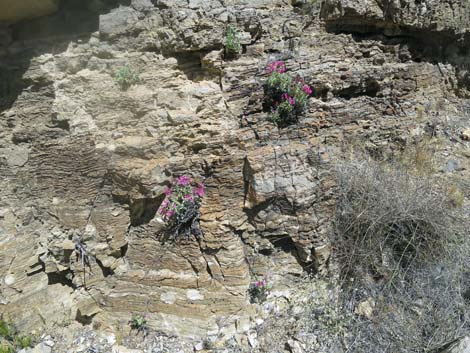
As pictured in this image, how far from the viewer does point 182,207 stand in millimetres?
3121

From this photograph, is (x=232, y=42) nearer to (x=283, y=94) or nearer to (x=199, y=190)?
(x=283, y=94)

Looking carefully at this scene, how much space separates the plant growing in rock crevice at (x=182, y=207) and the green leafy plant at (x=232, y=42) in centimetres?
141

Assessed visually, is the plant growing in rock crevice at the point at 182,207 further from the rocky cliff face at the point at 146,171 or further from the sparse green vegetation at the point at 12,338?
the sparse green vegetation at the point at 12,338

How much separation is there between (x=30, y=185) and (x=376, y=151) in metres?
3.78

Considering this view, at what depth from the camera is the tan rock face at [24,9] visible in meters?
2.84

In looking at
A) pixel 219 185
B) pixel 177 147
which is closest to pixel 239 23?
pixel 177 147

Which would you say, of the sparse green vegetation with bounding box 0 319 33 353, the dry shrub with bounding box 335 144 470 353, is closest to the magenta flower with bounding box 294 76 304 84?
the dry shrub with bounding box 335 144 470 353

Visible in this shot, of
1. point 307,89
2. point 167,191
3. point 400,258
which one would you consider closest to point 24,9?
point 167,191

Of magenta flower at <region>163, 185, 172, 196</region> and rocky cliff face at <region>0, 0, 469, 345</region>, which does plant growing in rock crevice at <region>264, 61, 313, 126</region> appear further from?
magenta flower at <region>163, 185, 172, 196</region>

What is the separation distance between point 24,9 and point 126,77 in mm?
1022

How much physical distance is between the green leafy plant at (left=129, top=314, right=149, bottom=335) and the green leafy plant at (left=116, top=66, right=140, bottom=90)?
2.19 metres

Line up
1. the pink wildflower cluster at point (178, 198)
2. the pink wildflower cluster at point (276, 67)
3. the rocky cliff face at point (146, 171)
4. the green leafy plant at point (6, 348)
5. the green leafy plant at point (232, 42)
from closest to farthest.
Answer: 1. the green leafy plant at point (6, 348)
2. the rocky cliff face at point (146, 171)
3. the pink wildflower cluster at point (178, 198)
4. the green leafy plant at point (232, 42)
5. the pink wildflower cluster at point (276, 67)

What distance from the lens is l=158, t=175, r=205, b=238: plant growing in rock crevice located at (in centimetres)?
→ 315

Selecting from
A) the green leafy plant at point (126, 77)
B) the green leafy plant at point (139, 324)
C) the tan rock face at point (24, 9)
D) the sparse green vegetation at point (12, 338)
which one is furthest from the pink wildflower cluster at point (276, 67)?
the sparse green vegetation at point (12, 338)
